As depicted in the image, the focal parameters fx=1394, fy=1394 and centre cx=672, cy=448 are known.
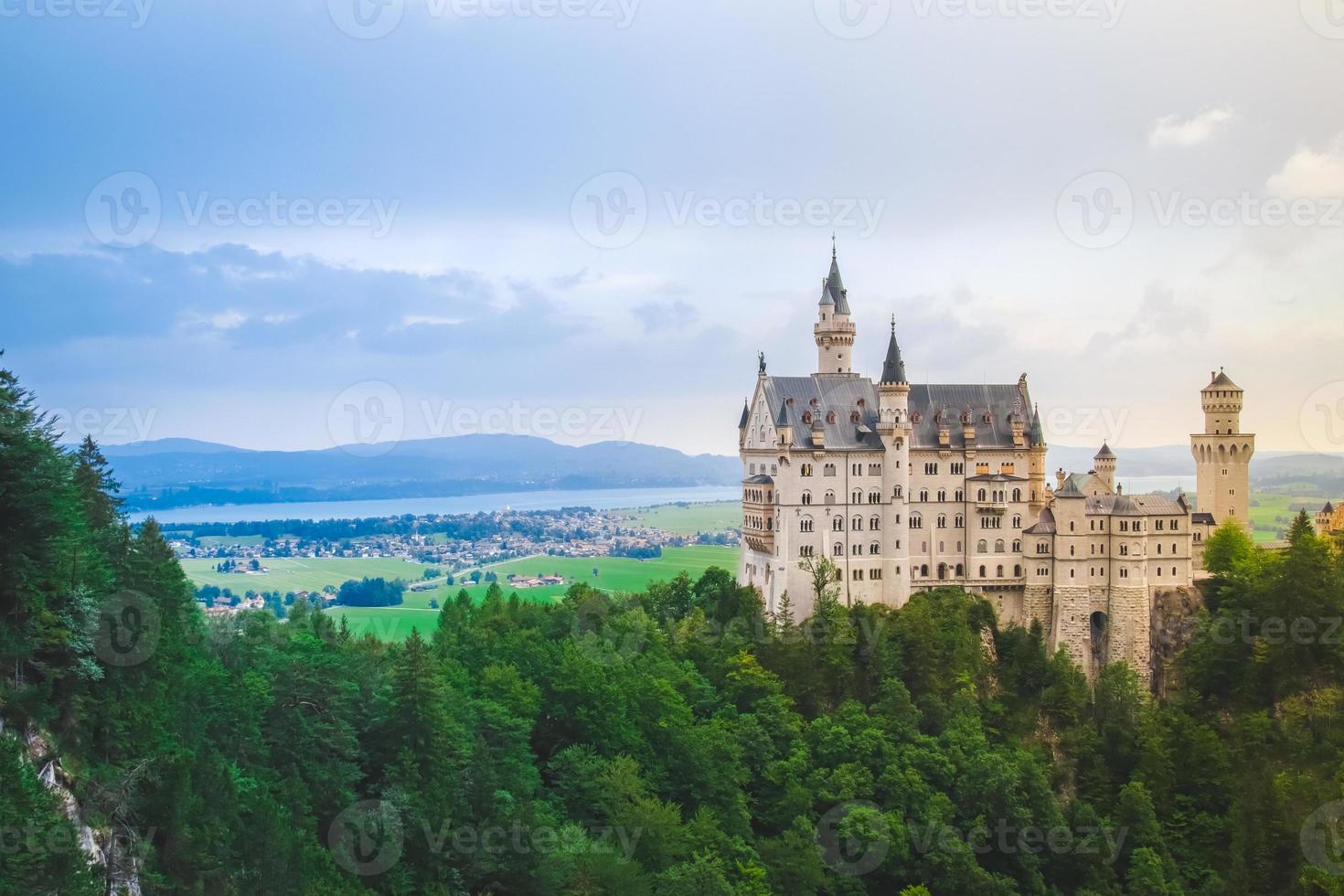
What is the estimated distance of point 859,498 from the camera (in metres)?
83.4

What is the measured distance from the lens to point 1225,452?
94.9m

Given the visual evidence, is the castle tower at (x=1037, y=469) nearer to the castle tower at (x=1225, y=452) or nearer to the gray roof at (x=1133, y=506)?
the gray roof at (x=1133, y=506)

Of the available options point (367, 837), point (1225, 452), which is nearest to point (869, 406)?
point (1225, 452)

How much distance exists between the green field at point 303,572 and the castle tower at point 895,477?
65.5m

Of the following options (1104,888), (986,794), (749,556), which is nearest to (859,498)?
(749,556)

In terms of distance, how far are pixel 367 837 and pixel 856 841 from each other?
2706 centimetres

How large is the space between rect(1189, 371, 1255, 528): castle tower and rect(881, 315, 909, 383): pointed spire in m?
25.4

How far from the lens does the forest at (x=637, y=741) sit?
40.2 m

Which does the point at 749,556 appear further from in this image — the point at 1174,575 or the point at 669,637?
the point at 1174,575

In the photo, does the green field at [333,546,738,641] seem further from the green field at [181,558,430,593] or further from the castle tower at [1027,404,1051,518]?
the castle tower at [1027,404,1051,518]

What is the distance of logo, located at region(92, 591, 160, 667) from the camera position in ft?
139

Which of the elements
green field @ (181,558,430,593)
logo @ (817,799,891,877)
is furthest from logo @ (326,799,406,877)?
green field @ (181,558,430,593)

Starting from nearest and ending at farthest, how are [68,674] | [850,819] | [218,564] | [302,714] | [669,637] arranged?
[68,674]
[302,714]
[850,819]
[669,637]
[218,564]

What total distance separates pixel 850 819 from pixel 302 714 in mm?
29062
